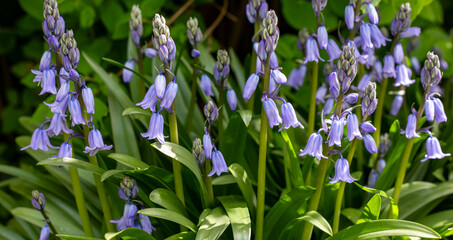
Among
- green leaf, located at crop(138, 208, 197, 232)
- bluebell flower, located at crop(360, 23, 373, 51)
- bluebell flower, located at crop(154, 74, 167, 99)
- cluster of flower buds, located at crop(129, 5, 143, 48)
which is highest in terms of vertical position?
cluster of flower buds, located at crop(129, 5, 143, 48)

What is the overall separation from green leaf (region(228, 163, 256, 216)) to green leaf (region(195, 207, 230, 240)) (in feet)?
0.49

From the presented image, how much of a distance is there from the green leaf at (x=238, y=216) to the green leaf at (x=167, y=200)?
0.68ft

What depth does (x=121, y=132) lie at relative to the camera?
3.01 metres

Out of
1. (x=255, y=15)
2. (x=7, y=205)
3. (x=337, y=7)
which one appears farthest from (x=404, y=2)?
(x=7, y=205)

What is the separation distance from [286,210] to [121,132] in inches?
42.3

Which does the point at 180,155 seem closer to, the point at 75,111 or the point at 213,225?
the point at 213,225

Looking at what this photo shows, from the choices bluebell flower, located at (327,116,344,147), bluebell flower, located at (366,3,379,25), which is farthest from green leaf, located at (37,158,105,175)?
bluebell flower, located at (366,3,379,25)

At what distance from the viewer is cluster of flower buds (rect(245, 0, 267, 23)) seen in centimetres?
Result: 281

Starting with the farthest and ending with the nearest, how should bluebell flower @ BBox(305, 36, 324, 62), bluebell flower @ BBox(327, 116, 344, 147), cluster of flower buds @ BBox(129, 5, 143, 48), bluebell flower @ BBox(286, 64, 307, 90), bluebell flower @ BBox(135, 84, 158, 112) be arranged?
bluebell flower @ BBox(286, 64, 307, 90)
cluster of flower buds @ BBox(129, 5, 143, 48)
bluebell flower @ BBox(305, 36, 324, 62)
bluebell flower @ BBox(135, 84, 158, 112)
bluebell flower @ BBox(327, 116, 344, 147)

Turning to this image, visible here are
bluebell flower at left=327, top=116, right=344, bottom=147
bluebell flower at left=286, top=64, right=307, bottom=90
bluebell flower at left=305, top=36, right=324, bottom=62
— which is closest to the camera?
bluebell flower at left=327, top=116, right=344, bottom=147

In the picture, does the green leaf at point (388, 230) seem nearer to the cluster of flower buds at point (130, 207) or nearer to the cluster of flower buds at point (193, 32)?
the cluster of flower buds at point (130, 207)

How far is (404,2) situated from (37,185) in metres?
2.48

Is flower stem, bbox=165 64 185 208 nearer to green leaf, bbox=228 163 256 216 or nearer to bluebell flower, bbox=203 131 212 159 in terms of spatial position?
bluebell flower, bbox=203 131 212 159

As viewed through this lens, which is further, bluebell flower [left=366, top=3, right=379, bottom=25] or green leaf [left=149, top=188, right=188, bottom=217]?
bluebell flower [left=366, top=3, right=379, bottom=25]
